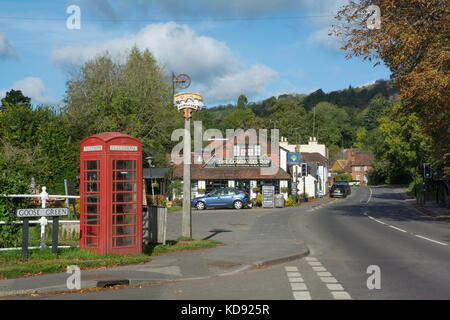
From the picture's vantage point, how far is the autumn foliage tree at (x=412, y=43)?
2225 cm

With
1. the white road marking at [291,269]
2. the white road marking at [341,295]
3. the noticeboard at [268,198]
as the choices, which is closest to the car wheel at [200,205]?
the noticeboard at [268,198]

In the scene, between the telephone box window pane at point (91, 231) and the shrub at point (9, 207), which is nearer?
the shrub at point (9, 207)

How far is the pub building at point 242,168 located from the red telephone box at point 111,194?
37953mm

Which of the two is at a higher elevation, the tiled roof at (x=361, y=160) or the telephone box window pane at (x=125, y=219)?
the tiled roof at (x=361, y=160)

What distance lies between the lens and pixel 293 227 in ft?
78.9

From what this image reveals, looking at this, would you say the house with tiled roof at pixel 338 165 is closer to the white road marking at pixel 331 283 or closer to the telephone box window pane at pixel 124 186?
the white road marking at pixel 331 283

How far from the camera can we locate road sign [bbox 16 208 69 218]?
11.4m

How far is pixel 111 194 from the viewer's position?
12.1 meters

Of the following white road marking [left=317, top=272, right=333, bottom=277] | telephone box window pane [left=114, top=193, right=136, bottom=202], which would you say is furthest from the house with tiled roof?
white road marking [left=317, top=272, right=333, bottom=277]

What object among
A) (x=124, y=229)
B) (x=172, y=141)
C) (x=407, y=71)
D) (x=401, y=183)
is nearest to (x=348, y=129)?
(x=401, y=183)

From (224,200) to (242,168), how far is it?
977cm

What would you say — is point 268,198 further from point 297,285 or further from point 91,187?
point 297,285
